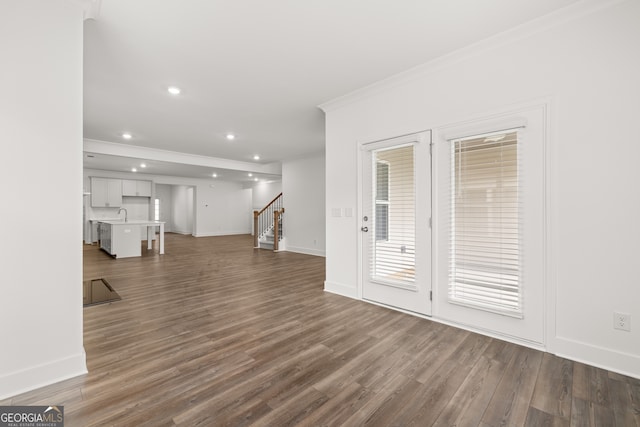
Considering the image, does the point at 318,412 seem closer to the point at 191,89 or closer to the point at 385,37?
the point at 385,37

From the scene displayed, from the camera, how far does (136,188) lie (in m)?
11.0

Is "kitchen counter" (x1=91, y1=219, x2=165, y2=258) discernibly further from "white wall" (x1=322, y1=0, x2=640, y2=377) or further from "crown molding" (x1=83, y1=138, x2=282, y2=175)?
"white wall" (x1=322, y1=0, x2=640, y2=377)

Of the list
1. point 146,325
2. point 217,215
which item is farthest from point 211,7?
point 217,215

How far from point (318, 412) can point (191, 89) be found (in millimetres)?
3819

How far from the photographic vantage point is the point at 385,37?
2564 millimetres

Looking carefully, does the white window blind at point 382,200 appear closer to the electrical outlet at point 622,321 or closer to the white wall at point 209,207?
the electrical outlet at point 622,321

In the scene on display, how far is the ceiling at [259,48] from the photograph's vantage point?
87.4 inches

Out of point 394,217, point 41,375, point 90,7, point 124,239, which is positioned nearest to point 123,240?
point 124,239

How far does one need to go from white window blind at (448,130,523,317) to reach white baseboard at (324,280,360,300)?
50.5 inches

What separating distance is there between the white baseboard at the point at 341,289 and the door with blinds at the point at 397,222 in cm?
17

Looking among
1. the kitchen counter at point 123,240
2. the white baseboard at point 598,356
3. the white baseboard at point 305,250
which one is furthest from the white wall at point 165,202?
the white baseboard at point 598,356

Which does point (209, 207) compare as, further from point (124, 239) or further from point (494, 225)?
point (494, 225)

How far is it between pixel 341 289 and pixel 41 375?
2997 millimetres

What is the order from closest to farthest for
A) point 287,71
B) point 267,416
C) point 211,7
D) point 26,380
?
point 267,416 < point 26,380 < point 211,7 < point 287,71
